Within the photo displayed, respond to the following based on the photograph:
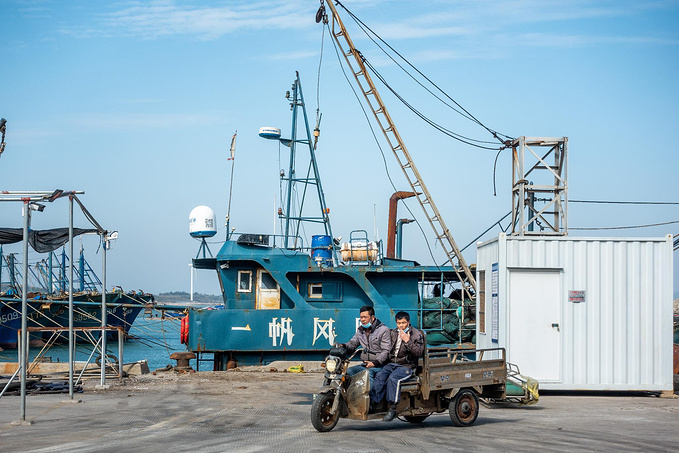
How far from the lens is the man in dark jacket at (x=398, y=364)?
957 cm

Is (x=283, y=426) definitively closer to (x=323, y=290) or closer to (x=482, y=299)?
(x=482, y=299)

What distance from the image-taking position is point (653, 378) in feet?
47.2

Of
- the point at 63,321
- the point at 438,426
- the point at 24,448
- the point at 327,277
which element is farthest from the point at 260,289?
the point at 63,321

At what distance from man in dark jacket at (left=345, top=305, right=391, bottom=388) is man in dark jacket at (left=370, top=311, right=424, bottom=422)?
0.10 meters

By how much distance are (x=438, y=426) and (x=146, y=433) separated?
150 inches

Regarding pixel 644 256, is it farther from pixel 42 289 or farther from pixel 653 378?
pixel 42 289

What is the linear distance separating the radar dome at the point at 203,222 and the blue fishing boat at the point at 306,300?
87cm

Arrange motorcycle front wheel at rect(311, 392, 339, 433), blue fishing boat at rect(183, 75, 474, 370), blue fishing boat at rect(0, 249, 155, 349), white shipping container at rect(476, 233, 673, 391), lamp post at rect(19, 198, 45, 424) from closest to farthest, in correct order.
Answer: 1. motorcycle front wheel at rect(311, 392, 339, 433)
2. lamp post at rect(19, 198, 45, 424)
3. white shipping container at rect(476, 233, 673, 391)
4. blue fishing boat at rect(183, 75, 474, 370)
5. blue fishing boat at rect(0, 249, 155, 349)

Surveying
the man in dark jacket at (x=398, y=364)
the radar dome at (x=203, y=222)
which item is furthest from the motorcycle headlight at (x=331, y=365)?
the radar dome at (x=203, y=222)

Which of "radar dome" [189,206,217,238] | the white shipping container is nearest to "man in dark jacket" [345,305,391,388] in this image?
the white shipping container

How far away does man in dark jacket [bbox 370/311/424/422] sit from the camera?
31.4 feet

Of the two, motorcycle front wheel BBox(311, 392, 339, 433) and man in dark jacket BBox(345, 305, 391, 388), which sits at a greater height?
man in dark jacket BBox(345, 305, 391, 388)

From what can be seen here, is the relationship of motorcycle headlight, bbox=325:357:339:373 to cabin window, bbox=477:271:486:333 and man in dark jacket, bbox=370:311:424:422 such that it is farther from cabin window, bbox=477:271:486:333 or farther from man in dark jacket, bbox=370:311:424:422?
cabin window, bbox=477:271:486:333

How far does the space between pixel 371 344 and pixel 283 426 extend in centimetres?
163
